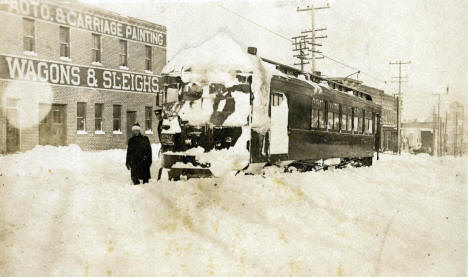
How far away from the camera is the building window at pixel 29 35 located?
2320 cm

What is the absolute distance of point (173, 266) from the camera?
5938 mm

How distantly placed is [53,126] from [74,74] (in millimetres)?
3171

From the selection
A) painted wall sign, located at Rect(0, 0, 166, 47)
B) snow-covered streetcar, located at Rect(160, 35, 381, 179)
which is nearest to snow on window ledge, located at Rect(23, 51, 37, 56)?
painted wall sign, located at Rect(0, 0, 166, 47)

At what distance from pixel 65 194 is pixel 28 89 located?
51.8 ft

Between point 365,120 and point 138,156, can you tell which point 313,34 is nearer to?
point 365,120

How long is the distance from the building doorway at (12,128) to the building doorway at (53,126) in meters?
1.39

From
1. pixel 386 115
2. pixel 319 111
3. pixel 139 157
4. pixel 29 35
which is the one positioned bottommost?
pixel 139 157

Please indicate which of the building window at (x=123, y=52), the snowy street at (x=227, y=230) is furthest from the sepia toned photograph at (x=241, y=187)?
the building window at (x=123, y=52)

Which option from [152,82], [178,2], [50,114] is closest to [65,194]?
[178,2]

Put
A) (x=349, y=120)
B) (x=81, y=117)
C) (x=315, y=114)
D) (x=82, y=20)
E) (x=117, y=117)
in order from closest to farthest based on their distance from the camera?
(x=315, y=114) < (x=349, y=120) < (x=81, y=117) < (x=82, y=20) < (x=117, y=117)

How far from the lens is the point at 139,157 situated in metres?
10.4

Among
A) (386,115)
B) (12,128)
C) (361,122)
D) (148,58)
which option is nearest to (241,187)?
(361,122)

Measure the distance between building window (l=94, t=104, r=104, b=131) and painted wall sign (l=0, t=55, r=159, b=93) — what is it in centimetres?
117

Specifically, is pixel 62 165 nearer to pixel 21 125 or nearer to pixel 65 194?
pixel 21 125
